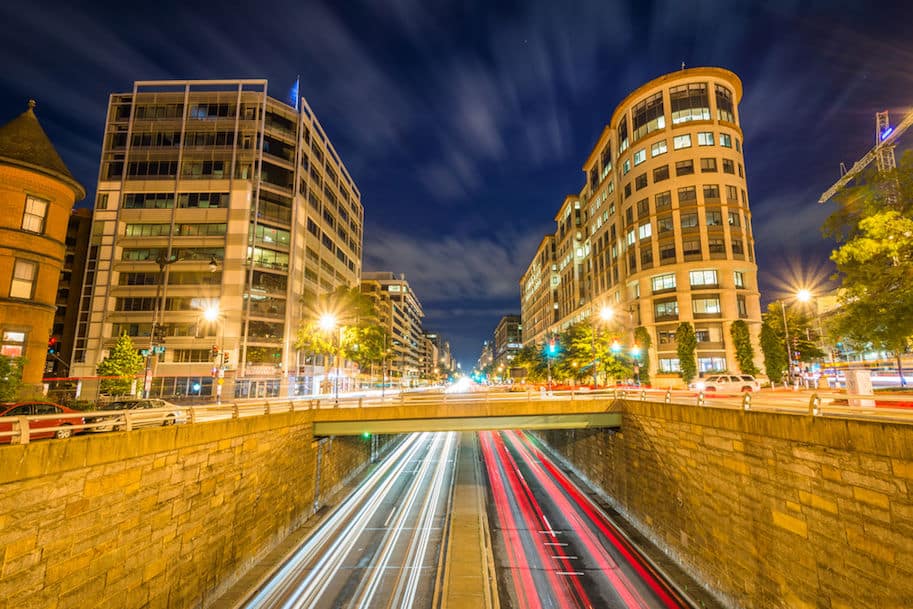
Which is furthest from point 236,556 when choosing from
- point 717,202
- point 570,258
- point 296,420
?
point 570,258

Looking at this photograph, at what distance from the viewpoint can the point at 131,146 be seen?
174 ft

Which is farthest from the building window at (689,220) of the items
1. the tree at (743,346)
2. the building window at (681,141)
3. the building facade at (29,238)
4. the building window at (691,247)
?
the building facade at (29,238)

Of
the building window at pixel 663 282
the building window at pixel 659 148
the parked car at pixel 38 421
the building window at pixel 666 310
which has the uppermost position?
the building window at pixel 659 148

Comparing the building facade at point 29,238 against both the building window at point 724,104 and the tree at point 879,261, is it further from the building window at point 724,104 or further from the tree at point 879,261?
the building window at point 724,104

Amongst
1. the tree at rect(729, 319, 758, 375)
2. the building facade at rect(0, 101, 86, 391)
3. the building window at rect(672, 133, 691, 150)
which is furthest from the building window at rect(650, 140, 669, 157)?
the building facade at rect(0, 101, 86, 391)

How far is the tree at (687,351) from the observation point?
51469 millimetres

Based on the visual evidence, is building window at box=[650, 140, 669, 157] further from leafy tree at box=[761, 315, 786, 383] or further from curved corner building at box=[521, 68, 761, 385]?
leafy tree at box=[761, 315, 786, 383]

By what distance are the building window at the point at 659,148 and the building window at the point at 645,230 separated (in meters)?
→ 10.3

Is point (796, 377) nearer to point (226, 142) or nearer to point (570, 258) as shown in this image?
point (570, 258)

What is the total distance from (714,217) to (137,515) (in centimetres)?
6451

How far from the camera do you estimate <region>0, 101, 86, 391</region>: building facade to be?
72.5 ft

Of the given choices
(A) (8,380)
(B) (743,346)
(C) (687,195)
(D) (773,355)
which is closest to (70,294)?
(A) (8,380)

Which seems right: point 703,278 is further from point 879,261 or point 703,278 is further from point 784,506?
point 784,506

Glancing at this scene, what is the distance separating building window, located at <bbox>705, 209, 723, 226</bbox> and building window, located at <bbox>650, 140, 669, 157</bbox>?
35.6ft
